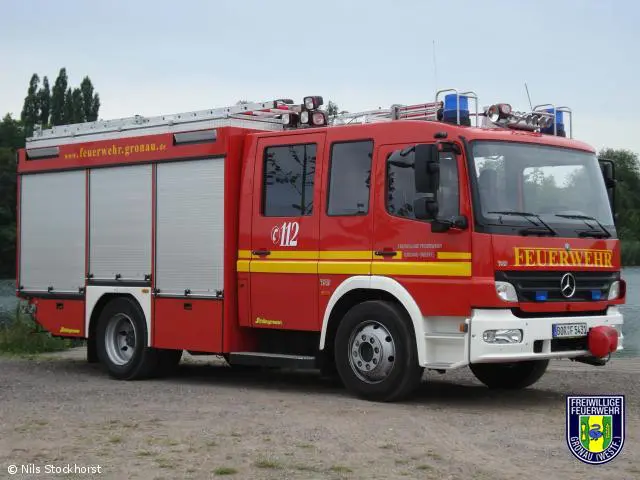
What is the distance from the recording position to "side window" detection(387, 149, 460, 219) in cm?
1108

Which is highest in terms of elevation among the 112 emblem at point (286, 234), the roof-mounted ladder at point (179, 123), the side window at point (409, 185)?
the roof-mounted ladder at point (179, 123)

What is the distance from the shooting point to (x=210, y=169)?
1328cm

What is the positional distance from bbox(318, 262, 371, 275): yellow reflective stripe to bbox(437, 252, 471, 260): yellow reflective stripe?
89 centimetres

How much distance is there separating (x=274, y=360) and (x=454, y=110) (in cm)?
339

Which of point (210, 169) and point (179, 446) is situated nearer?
point (179, 446)

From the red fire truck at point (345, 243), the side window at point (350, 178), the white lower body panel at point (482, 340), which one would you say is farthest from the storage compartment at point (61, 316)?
the white lower body panel at point (482, 340)

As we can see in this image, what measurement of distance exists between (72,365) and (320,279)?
5659 mm

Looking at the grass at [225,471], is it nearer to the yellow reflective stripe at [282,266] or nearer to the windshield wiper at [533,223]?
the windshield wiper at [533,223]

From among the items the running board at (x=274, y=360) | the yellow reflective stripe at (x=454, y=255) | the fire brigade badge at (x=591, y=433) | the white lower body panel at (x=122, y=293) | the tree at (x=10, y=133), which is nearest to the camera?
the fire brigade badge at (x=591, y=433)

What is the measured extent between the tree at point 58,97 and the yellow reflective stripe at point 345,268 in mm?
80279

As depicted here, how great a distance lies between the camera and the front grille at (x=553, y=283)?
11.0m

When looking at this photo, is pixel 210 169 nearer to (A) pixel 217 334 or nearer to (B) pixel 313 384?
(A) pixel 217 334

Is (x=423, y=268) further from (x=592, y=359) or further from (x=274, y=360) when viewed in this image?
(x=274, y=360)

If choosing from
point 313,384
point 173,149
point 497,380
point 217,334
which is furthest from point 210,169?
point 497,380
